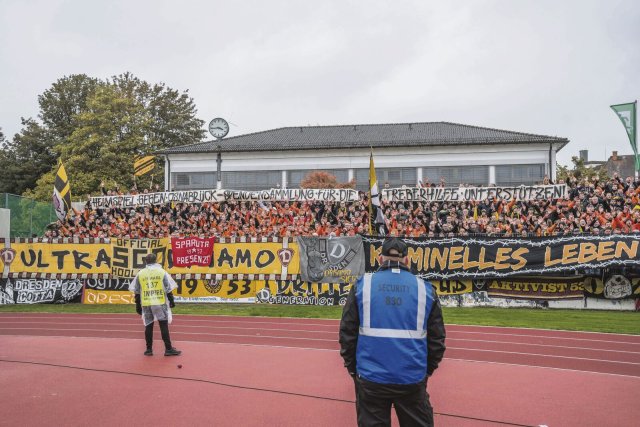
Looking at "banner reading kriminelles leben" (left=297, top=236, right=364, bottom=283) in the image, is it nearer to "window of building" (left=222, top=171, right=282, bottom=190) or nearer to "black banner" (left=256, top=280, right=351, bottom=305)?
"black banner" (left=256, top=280, right=351, bottom=305)

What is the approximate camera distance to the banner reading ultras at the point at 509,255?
17406mm

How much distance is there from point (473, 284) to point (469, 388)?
10687 millimetres

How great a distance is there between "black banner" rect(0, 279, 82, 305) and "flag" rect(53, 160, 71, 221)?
13.6 ft

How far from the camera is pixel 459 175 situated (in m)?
39.8

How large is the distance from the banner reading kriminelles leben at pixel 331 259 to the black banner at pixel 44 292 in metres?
8.18

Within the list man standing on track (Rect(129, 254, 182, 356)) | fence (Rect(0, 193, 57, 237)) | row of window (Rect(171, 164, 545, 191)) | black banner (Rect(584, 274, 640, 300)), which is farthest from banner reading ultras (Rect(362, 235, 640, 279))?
row of window (Rect(171, 164, 545, 191))

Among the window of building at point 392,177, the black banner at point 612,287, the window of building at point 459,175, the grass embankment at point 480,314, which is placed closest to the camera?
the grass embankment at point 480,314

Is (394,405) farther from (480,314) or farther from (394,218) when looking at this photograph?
(394,218)

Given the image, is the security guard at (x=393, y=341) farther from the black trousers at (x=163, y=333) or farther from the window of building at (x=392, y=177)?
the window of building at (x=392, y=177)

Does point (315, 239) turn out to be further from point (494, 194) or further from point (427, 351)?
point (427, 351)

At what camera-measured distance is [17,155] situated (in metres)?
61.9

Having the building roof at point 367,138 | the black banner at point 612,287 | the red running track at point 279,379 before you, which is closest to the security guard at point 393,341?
the red running track at point 279,379

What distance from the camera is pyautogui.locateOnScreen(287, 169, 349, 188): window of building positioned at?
41594 millimetres

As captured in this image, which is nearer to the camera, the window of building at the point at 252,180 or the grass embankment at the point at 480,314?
the grass embankment at the point at 480,314
